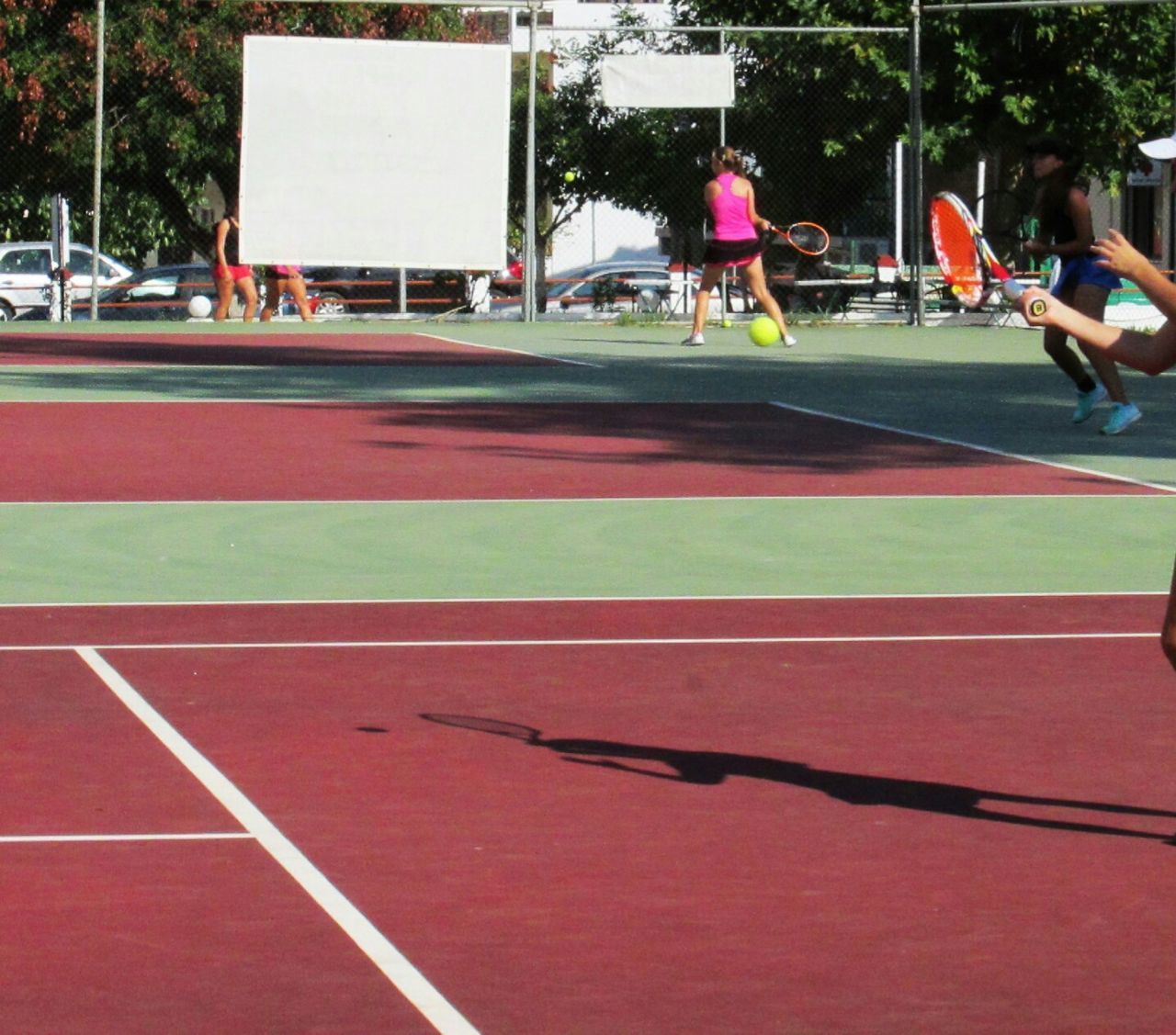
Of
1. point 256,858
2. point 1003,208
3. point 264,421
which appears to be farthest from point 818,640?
point 1003,208

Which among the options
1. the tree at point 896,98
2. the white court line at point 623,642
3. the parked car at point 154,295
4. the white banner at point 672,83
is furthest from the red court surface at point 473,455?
the parked car at point 154,295

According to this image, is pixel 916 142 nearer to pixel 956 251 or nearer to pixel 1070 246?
pixel 956 251

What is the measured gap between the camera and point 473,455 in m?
14.8

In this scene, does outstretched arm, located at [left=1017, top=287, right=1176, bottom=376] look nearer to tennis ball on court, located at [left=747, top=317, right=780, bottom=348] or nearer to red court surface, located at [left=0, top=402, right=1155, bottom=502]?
red court surface, located at [left=0, top=402, right=1155, bottom=502]

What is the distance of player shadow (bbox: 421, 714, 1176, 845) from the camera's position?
6.34 meters

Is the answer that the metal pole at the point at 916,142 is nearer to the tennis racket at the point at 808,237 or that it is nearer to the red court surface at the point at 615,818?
the tennis racket at the point at 808,237

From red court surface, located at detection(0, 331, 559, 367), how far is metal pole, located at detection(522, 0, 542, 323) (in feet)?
4.74

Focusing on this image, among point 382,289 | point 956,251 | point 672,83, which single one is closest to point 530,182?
point 672,83

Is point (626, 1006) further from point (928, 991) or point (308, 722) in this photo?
point (308, 722)

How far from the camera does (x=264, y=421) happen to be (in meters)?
16.8

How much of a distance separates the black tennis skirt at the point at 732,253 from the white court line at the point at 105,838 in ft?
58.3

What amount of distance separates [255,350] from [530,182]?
3772 mm

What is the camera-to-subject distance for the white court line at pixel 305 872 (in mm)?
4762

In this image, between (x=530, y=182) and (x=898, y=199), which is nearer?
(x=530, y=182)
